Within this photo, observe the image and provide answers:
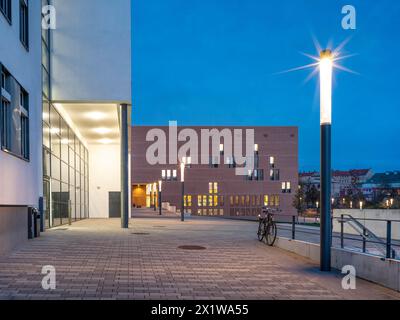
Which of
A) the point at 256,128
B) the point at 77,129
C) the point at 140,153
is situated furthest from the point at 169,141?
the point at 77,129

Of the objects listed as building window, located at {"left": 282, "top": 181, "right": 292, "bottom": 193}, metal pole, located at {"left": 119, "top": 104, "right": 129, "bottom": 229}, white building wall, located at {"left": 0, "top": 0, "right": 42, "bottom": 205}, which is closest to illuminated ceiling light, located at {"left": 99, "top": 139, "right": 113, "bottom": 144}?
metal pole, located at {"left": 119, "top": 104, "right": 129, "bottom": 229}

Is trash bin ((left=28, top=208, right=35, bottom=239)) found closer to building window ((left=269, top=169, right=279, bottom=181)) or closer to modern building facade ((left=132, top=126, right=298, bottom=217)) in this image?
modern building facade ((left=132, top=126, right=298, bottom=217))

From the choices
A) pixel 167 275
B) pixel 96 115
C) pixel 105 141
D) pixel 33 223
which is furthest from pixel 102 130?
pixel 167 275

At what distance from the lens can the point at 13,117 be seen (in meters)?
13.7

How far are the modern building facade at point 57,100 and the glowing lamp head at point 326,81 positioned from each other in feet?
29.6

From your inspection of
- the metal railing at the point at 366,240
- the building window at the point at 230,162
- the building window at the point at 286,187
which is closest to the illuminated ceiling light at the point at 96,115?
the metal railing at the point at 366,240

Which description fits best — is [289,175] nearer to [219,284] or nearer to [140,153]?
[140,153]

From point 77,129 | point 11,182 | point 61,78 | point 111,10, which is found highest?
point 111,10

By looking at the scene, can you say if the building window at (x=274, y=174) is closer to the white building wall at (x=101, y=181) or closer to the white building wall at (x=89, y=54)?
the white building wall at (x=101, y=181)

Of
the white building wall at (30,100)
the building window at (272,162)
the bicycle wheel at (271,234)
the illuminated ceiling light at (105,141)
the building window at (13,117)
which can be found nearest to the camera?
the white building wall at (30,100)

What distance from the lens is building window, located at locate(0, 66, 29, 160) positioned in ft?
42.3

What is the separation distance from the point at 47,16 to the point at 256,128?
71.0m

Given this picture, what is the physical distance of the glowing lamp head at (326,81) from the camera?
9.51m

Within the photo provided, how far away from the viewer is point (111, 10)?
22562mm
